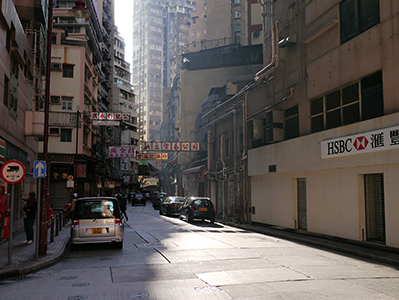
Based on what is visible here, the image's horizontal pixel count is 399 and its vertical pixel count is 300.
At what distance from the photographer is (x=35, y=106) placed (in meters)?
27.2

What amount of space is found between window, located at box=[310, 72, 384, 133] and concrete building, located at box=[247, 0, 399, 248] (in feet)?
0.13

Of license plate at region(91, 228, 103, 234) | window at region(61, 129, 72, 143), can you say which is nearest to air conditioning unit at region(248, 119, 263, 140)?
license plate at region(91, 228, 103, 234)

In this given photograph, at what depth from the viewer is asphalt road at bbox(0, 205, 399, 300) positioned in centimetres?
758

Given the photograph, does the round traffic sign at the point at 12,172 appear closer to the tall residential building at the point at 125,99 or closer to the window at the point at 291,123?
the window at the point at 291,123

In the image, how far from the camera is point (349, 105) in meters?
16.6

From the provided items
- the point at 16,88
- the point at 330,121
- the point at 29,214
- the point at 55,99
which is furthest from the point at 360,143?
the point at 55,99

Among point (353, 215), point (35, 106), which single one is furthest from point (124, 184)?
point (353, 215)

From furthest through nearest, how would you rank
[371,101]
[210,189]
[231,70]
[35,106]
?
[231,70]
[210,189]
[35,106]
[371,101]

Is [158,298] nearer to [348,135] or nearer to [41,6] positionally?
[348,135]

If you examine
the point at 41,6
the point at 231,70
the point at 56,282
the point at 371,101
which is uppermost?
the point at 231,70

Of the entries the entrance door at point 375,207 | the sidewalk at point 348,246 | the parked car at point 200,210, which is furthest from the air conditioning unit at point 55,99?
the entrance door at point 375,207

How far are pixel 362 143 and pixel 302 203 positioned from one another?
6.26 metres

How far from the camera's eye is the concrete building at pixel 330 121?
14.3 meters

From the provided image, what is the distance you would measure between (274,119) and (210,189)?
49.1 feet
